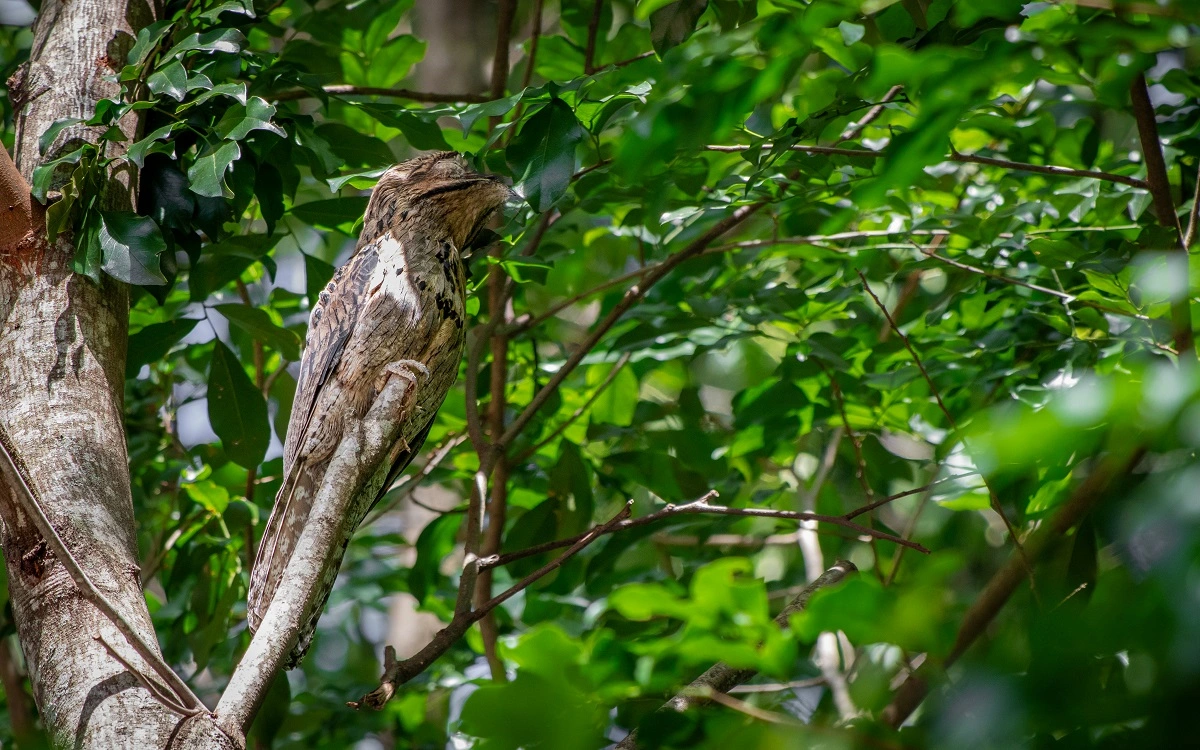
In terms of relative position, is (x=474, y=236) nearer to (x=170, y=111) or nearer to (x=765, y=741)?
(x=170, y=111)

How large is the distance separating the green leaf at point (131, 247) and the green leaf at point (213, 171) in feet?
0.66

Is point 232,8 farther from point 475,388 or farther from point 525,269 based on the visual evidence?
point 475,388

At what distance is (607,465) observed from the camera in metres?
3.68

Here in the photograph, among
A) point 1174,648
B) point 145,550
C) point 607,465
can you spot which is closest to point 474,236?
point 607,465

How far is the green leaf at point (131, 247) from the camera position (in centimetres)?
222

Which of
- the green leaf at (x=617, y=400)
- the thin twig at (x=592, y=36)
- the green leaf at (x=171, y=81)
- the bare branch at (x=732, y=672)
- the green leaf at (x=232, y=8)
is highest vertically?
the green leaf at (x=232, y=8)

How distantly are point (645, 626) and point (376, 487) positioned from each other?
1.15 m

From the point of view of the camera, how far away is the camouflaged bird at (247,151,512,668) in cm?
261

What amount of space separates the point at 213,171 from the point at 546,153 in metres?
0.76

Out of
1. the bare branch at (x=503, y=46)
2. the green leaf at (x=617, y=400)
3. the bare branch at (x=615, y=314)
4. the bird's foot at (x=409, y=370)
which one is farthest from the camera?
the green leaf at (x=617, y=400)

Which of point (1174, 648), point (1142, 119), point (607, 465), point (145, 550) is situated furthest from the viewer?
point (145, 550)

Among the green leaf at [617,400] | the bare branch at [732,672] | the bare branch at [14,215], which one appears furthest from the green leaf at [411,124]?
the bare branch at [732,672]

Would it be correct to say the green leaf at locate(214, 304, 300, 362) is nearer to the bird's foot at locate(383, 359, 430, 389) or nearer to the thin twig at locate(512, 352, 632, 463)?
the bird's foot at locate(383, 359, 430, 389)

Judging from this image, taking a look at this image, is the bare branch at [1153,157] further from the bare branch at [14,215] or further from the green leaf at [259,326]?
the bare branch at [14,215]
